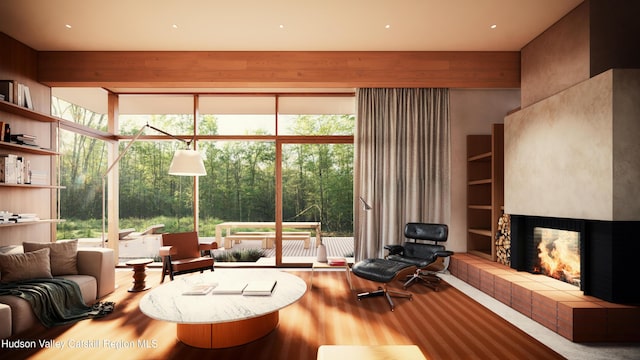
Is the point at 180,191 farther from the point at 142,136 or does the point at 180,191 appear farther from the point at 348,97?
the point at 348,97

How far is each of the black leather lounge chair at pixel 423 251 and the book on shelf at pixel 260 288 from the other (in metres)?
1.82

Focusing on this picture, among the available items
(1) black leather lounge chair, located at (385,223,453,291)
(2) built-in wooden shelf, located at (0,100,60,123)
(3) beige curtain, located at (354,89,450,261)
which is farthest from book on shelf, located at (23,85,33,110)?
(1) black leather lounge chair, located at (385,223,453,291)

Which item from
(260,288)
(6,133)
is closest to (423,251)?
(260,288)

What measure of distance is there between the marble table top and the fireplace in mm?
2668

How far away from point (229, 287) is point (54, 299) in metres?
1.65

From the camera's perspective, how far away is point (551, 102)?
3.19 metres

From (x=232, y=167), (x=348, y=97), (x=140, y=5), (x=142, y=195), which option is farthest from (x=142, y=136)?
(x=348, y=97)

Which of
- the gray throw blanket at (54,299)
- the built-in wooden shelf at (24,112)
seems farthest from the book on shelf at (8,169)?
the gray throw blanket at (54,299)

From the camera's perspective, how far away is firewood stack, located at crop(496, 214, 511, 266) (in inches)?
158

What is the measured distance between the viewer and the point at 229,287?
2.72 m

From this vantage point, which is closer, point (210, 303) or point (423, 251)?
point (210, 303)

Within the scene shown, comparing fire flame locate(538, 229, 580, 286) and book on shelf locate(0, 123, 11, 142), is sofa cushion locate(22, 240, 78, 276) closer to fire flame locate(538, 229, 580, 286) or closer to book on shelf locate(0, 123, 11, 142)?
book on shelf locate(0, 123, 11, 142)

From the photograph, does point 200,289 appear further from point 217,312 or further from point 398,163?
point 398,163

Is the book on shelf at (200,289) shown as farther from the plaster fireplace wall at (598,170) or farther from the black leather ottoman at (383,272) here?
the plaster fireplace wall at (598,170)
